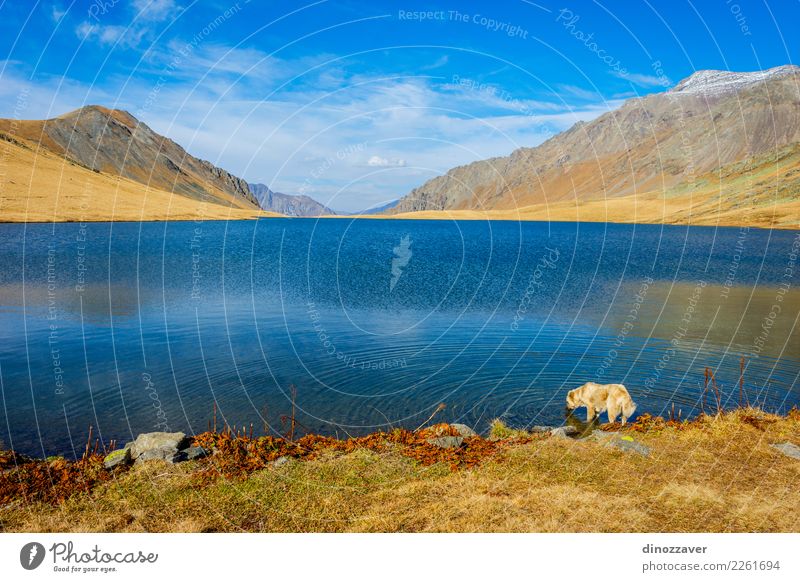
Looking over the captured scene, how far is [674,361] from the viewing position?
25.7 metres

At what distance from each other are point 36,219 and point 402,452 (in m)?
143

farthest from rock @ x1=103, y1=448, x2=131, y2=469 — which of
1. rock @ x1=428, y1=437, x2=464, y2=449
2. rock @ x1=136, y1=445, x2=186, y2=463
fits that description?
rock @ x1=428, y1=437, x2=464, y2=449

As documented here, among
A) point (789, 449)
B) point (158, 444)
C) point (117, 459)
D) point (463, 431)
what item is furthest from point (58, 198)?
point (789, 449)

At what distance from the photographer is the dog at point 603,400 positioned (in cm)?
1781

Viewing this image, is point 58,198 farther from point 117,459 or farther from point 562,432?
point 562,432

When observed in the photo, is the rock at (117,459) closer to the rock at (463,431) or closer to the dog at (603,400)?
the rock at (463,431)

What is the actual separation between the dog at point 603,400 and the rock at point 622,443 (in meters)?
4.04

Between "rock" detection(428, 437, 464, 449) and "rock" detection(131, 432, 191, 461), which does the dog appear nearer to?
"rock" detection(428, 437, 464, 449)

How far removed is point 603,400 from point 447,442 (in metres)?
8.01

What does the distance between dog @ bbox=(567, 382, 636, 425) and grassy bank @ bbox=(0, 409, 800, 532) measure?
163 inches

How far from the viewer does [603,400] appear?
60.5ft

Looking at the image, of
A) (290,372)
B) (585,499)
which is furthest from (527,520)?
(290,372)

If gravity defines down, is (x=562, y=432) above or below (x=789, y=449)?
below

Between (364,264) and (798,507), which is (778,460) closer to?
(798,507)
